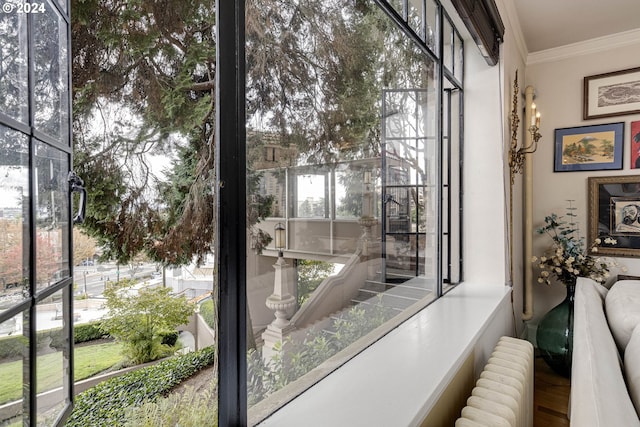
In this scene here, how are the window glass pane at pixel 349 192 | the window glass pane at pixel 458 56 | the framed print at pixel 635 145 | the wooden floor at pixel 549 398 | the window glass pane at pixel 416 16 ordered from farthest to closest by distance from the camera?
the framed print at pixel 635 145 → the window glass pane at pixel 458 56 → the wooden floor at pixel 549 398 → the window glass pane at pixel 416 16 → the window glass pane at pixel 349 192

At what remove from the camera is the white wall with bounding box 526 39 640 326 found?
260 cm

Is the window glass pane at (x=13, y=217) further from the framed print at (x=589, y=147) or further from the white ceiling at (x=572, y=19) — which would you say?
the framed print at (x=589, y=147)

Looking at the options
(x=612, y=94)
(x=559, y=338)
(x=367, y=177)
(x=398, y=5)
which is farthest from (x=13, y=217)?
(x=612, y=94)

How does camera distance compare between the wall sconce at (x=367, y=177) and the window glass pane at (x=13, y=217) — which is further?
the wall sconce at (x=367, y=177)

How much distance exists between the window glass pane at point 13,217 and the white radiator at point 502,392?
1019mm

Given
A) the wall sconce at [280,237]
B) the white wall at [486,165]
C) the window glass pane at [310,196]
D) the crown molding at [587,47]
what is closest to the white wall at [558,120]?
the crown molding at [587,47]

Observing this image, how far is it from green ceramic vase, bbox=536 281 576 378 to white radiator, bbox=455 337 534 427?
106 centimetres

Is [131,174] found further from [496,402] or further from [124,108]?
[496,402]

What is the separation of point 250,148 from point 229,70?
0.53ft

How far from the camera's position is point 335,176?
1143 mm

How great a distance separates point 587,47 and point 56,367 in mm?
3634

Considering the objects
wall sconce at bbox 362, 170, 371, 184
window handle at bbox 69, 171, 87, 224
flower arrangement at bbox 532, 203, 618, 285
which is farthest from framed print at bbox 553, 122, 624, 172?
window handle at bbox 69, 171, 87, 224

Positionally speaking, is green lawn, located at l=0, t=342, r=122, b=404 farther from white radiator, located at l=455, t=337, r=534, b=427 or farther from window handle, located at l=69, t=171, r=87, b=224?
white radiator, located at l=455, t=337, r=534, b=427

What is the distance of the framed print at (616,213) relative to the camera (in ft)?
8.19
